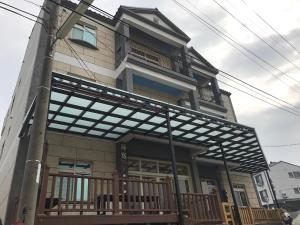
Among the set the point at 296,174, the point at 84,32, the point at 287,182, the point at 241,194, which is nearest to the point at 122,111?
the point at 84,32

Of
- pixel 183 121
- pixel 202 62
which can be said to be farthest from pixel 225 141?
pixel 202 62

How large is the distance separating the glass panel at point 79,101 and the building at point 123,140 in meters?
0.06

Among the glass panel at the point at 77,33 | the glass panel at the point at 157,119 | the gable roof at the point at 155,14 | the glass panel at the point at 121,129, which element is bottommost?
the glass panel at the point at 121,129

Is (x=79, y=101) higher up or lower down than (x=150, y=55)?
lower down

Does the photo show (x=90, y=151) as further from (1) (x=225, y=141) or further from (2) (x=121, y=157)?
(1) (x=225, y=141)

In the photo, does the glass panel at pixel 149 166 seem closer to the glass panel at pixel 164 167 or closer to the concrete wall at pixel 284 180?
the glass panel at pixel 164 167

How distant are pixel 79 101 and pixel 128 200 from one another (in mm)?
3540

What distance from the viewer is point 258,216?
534 inches

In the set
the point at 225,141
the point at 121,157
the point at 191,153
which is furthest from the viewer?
the point at 191,153

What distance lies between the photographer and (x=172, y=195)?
8.45 m

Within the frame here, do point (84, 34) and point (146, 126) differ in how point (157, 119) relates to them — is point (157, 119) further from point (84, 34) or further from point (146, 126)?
point (84, 34)

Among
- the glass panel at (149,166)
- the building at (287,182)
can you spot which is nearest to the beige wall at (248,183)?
the glass panel at (149,166)

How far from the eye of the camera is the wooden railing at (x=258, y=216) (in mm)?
12672

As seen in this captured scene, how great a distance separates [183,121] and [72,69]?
547cm
